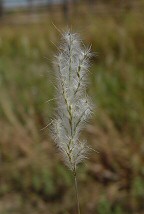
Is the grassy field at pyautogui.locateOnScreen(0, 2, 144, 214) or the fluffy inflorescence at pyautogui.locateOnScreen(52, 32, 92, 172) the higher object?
the grassy field at pyautogui.locateOnScreen(0, 2, 144, 214)

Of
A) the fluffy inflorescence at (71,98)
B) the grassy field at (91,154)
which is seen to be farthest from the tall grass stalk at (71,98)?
the grassy field at (91,154)

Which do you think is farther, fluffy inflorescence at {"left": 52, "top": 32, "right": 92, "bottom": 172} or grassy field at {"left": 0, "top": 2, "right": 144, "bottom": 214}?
grassy field at {"left": 0, "top": 2, "right": 144, "bottom": 214}

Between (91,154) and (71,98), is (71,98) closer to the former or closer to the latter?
(71,98)

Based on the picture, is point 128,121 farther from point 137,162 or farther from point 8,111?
point 8,111

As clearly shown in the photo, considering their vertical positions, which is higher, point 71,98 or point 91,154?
point 91,154

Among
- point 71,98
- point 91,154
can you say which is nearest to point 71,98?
point 71,98

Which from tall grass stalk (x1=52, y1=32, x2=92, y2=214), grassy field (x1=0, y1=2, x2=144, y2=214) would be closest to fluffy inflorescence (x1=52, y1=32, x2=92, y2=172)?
tall grass stalk (x1=52, y1=32, x2=92, y2=214)

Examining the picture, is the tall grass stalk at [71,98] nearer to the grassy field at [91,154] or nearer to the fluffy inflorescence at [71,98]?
the fluffy inflorescence at [71,98]

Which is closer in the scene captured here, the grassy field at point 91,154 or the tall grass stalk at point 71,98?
the tall grass stalk at point 71,98

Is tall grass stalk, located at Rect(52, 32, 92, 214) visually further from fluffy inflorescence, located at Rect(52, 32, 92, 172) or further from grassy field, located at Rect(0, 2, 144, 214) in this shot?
grassy field, located at Rect(0, 2, 144, 214)
